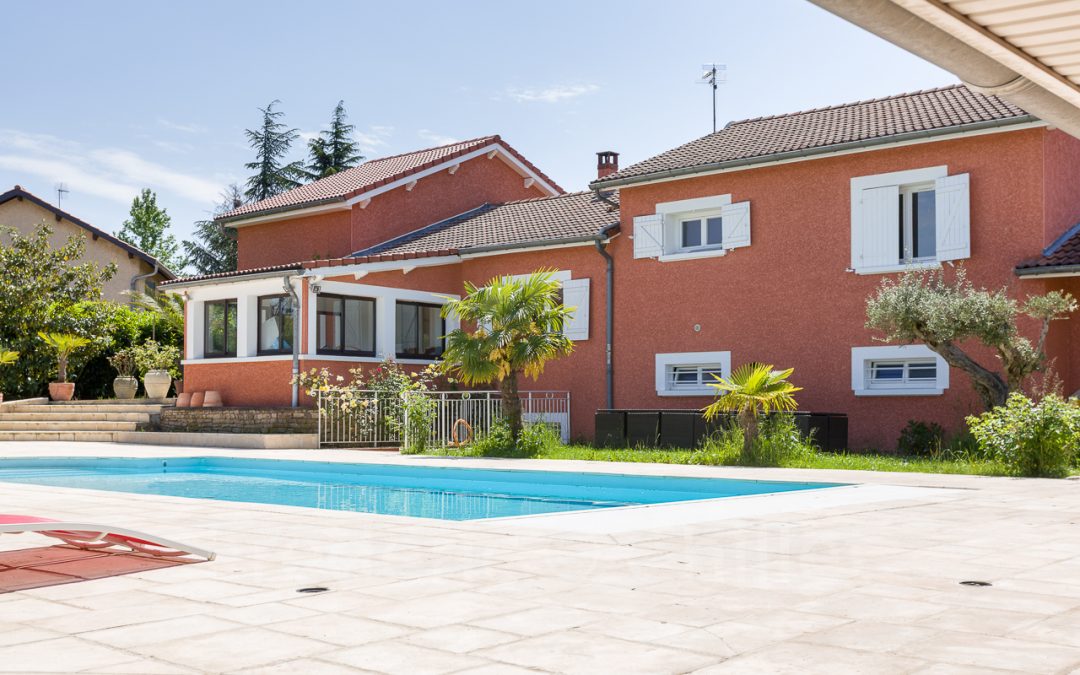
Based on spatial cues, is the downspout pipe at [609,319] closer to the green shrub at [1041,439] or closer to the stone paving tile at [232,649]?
the green shrub at [1041,439]

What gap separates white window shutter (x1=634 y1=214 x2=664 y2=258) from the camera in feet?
60.2

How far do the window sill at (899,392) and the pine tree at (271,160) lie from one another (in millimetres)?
31186

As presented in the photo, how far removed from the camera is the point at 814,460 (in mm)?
13070

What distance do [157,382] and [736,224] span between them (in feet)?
44.7

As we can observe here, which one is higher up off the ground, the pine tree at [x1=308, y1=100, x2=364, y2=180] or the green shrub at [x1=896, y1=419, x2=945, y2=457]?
the pine tree at [x1=308, y1=100, x2=364, y2=180]

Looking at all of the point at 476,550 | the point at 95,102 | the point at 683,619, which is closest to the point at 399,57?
the point at 95,102

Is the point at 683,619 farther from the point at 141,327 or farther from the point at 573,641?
the point at 141,327

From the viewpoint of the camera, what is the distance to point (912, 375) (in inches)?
625

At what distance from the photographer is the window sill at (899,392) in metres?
15.3

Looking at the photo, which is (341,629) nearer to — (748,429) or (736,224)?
(748,429)

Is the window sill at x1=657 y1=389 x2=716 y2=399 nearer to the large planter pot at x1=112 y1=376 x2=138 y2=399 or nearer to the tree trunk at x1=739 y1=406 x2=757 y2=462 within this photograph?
the tree trunk at x1=739 y1=406 x2=757 y2=462

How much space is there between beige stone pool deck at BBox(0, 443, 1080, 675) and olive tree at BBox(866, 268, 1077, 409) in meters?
5.68

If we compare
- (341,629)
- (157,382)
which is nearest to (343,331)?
(157,382)

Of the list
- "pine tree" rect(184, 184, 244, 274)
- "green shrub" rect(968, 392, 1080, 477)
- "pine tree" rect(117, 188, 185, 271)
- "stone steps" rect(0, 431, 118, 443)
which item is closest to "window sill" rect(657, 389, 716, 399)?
"green shrub" rect(968, 392, 1080, 477)
